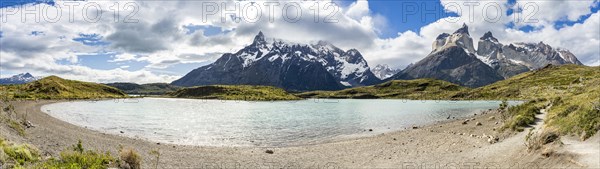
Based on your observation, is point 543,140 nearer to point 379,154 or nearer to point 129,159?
point 379,154

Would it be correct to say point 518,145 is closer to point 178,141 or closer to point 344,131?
point 344,131

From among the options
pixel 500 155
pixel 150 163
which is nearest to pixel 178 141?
pixel 150 163

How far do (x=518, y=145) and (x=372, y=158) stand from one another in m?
10.6

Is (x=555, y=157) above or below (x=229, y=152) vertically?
above

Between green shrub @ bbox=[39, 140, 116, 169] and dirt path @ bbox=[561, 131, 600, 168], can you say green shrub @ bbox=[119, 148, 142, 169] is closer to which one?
green shrub @ bbox=[39, 140, 116, 169]

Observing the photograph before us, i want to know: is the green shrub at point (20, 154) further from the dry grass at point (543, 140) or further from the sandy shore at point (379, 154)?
the dry grass at point (543, 140)

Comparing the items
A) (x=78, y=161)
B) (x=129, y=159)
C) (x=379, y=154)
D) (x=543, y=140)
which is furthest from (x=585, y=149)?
(x=78, y=161)

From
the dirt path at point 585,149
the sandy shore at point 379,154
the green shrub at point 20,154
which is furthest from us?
the sandy shore at point 379,154

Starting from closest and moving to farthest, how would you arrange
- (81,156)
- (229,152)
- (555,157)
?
(555,157), (81,156), (229,152)

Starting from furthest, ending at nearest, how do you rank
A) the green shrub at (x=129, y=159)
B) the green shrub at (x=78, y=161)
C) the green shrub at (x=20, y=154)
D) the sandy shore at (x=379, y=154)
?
the green shrub at (x=129, y=159)
the sandy shore at (x=379, y=154)
the green shrub at (x=78, y=161)
the green shrub at (x=20, y=154)

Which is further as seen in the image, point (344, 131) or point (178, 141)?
point (344, 131)

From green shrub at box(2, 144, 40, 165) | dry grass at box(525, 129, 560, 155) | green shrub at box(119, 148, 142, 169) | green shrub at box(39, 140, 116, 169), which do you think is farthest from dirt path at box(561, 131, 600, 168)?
Result: green shrub at box(2, 144, 40, 165)

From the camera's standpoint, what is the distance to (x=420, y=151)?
31531mm

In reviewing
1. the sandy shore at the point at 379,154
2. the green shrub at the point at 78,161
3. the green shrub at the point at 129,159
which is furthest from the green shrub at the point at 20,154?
the green shrub at the point at 129,159
